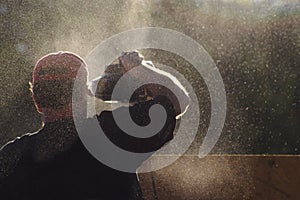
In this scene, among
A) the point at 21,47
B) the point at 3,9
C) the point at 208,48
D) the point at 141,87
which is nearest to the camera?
the point at 141,87

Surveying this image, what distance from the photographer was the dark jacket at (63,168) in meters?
1.99

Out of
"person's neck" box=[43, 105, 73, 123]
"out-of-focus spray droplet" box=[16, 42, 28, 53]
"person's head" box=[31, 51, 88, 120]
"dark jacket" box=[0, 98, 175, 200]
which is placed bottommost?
"out-of-focus spray droplet" box=[16, 42, 28, 53]

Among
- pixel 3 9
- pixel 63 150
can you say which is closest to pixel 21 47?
pixel 3 9

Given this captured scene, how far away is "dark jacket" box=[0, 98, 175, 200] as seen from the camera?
1.99 meters

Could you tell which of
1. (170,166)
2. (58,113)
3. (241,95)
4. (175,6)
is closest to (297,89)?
(241,95)

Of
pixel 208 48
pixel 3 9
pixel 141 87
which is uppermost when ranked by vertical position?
pixel 141 87

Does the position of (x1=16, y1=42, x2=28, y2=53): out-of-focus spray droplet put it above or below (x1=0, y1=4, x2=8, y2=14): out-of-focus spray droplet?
below

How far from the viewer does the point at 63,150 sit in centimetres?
202

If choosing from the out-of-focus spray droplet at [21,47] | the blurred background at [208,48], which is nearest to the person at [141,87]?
the blurred background at [208,48]

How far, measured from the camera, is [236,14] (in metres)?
12.3

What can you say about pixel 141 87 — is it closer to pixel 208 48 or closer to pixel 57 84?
pixel 57 84

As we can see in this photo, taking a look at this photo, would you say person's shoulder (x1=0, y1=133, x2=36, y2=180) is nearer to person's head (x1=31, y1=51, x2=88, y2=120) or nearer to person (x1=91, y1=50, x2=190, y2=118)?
person's head (x1=31, y1=51, x2=88, y2=120)

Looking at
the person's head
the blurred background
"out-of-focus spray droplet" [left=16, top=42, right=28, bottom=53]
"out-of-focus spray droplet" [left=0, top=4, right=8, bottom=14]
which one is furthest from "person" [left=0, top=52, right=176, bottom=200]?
"out-of-focus spray droplet" [left=0, top=4, right=8, bottom=14]

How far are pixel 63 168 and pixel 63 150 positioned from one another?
79 mm
